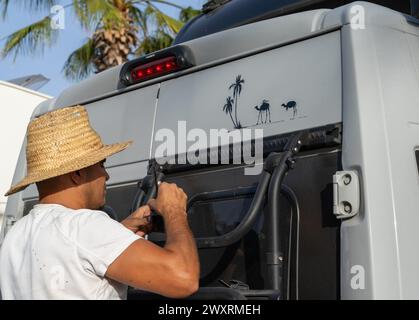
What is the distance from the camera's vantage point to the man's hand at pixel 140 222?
2.59 m

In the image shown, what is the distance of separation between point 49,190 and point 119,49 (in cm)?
1233

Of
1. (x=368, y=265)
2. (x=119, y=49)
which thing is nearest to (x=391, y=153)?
(x=368, y=265)

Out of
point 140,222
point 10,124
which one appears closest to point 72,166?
point 140,222

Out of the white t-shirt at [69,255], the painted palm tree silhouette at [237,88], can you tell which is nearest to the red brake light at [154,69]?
the painted palm tree silhouette at [237,88]

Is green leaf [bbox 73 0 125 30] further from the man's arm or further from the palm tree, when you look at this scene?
the man's arm

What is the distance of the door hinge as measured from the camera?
2.17 meters

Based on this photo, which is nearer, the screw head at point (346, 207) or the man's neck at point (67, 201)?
the screw head at point (346, 207)

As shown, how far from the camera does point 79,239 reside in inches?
83.3

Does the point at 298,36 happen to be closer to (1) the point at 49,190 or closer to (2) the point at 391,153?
(2) the point at 391,153

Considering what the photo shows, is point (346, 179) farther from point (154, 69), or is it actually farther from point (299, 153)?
point (154, 69)

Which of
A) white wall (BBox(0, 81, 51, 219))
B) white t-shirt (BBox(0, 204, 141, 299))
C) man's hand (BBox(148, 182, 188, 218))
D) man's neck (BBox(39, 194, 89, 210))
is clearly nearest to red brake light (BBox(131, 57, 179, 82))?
man's hand (BBox(148, 182, 188, 218))

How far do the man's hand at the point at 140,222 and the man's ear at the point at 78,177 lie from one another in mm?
335

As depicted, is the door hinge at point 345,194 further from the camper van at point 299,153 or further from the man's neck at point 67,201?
the man's neck at point 67,201

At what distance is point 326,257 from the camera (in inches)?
89.6
